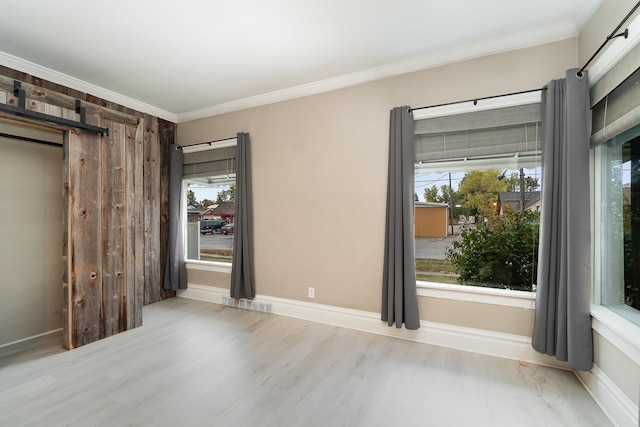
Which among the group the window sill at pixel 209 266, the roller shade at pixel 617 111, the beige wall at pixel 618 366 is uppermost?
the roller shade at pixel 617 111

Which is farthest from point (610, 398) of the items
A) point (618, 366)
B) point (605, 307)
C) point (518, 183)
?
point (518, 183)

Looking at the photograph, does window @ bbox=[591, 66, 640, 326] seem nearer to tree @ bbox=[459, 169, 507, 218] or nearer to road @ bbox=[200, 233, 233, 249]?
tree @ bbox=[459, 169, 507, 218]

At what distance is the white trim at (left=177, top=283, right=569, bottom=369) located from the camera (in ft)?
7.48

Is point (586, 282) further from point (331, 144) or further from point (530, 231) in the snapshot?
point (331, 144)

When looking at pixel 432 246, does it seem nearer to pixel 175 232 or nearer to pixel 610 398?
pixel 610 398

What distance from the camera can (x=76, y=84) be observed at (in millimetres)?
3055

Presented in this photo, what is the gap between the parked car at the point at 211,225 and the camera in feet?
13.3

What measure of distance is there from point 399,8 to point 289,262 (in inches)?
103

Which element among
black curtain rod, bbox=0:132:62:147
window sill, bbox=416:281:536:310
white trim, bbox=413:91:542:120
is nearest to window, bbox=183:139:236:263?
black curtain rod, bbox=0:132:62:147

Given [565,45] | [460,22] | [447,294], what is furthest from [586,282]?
[460,22]

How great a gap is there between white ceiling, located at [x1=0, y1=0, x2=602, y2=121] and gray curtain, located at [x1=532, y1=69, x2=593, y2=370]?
0.64 metres

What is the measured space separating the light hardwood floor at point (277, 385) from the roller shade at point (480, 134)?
1.76m

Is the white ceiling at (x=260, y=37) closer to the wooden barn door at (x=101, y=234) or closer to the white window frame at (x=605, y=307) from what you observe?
the white window frame at (x=605, y=307)

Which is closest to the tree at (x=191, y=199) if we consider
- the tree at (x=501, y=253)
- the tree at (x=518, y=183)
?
the tree at (x=501, y=253)
